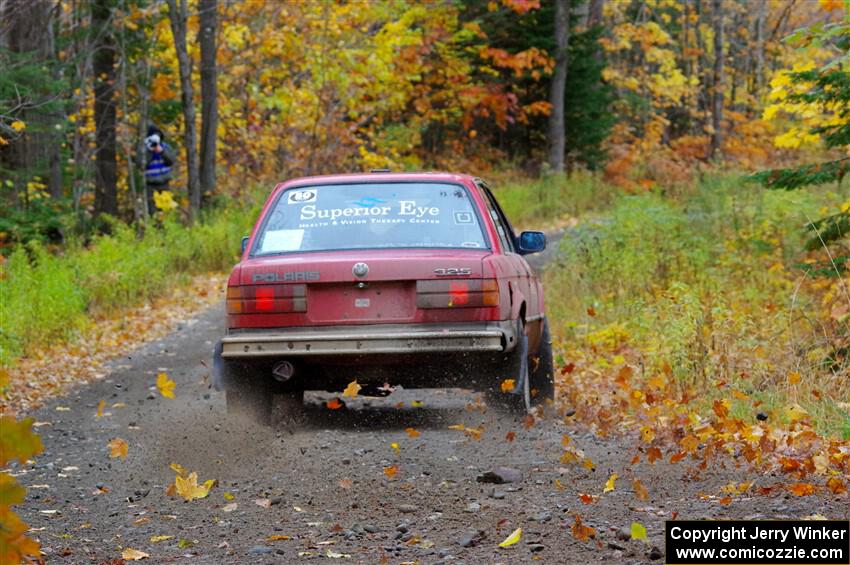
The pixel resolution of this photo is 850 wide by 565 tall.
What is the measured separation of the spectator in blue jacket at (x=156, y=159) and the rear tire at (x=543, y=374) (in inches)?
572

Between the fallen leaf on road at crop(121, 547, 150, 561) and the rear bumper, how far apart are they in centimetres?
234

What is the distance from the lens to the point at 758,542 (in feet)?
15.6

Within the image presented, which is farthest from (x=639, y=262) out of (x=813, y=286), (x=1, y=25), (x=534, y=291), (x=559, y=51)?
(x=559, y=51)

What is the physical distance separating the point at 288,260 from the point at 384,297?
711 millimetres

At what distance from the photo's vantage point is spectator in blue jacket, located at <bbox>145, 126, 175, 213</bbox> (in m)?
22.1

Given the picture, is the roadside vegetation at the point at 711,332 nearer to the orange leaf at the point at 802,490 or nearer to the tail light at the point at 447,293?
the orange leaf at the point at 802,490

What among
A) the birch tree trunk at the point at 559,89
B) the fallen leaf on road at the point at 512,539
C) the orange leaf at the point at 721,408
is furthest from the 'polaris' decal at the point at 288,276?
the birch tree trunk at the point at 559,89

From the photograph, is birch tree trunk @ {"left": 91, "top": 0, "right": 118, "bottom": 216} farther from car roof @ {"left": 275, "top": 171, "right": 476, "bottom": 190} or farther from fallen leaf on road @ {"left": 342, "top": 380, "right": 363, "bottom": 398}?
fallen leaf on road @ {"left": 342, "top": 380, "right": 363, "bottom": 398}

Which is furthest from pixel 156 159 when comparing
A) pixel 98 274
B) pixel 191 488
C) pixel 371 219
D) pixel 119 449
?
pixel 191 488

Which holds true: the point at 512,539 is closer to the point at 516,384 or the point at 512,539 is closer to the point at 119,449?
the point at 516,384

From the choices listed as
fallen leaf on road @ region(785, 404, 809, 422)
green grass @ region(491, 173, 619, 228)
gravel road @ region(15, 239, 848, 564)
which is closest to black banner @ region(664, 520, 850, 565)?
gravel road @ region(15, 239, 848, 564)

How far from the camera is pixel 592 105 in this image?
1284 inches

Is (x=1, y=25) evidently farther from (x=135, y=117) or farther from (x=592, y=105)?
(x=592, y=105)

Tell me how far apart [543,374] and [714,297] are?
2716 millimetres
